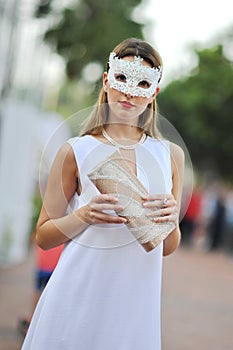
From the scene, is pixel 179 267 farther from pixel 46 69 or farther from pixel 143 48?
pixel 143 48

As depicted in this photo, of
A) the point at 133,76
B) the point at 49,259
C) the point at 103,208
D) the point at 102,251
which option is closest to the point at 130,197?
the point at 103,208

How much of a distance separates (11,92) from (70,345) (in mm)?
10887

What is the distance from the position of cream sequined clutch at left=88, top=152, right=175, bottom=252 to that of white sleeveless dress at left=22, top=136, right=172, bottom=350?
5 cm

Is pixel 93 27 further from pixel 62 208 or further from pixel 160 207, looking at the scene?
pixel 160 207

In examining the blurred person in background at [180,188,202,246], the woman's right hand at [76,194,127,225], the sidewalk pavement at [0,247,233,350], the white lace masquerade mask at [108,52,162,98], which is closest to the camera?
the woman's right hand at [76,194,127,225]

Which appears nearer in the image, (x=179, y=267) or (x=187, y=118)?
(x=179, y=267)

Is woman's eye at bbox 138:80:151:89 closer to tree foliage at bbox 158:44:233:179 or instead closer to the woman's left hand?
the woman's left hand

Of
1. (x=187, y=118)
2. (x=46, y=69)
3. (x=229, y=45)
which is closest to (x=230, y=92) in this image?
(x=229, y=45)

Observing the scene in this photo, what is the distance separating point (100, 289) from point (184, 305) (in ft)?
27.1

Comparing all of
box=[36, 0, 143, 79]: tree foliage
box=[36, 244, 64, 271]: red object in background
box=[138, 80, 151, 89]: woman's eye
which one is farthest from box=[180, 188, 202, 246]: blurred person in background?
box=[138, 80, 151, 89]: woman's eye

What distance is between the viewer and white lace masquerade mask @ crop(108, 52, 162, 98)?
298cm

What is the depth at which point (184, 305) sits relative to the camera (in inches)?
431

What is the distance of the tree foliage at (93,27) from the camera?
1731 cm

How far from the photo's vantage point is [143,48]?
3.04 metres
